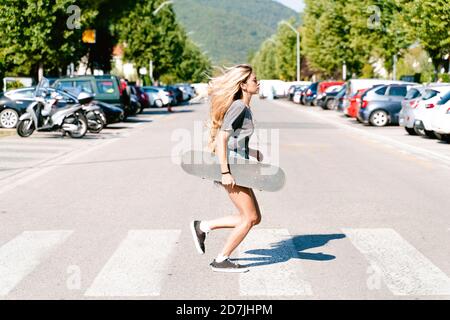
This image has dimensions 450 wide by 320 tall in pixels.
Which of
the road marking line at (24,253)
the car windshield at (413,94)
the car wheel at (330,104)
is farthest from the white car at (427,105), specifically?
the car wheel at (330,104)

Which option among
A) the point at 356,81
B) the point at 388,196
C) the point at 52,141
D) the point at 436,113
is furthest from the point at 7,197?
the point at 356,81

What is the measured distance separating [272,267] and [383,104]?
2405 centimetres

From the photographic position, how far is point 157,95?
5188 cm

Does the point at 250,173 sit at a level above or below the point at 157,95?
above

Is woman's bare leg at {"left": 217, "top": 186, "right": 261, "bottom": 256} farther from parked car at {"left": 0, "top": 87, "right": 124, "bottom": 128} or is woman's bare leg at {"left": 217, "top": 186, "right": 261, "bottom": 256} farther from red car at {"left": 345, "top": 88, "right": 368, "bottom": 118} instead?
red car at {"left": 345, "top": 88, "right": 368, "bottom": 118}

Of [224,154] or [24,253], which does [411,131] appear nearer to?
[24,253]

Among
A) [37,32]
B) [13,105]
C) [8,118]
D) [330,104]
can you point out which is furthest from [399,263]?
[330,104]

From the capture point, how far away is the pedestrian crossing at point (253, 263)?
6.09m

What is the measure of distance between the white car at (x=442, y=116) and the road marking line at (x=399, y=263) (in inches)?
480

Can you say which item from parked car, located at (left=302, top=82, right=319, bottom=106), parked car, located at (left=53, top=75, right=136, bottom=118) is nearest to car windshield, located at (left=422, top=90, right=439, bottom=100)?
parked car, located at (left=53, top=75, right=136, bottom=118)

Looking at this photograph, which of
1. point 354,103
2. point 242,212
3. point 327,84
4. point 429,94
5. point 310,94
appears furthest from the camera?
point 310,94

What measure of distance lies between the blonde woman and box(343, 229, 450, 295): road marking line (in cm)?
122

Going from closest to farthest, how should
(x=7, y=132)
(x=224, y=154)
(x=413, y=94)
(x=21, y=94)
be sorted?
(x=224, y=154), (x=413, y=94), (x=7, y=132), (x=21, y=94)
